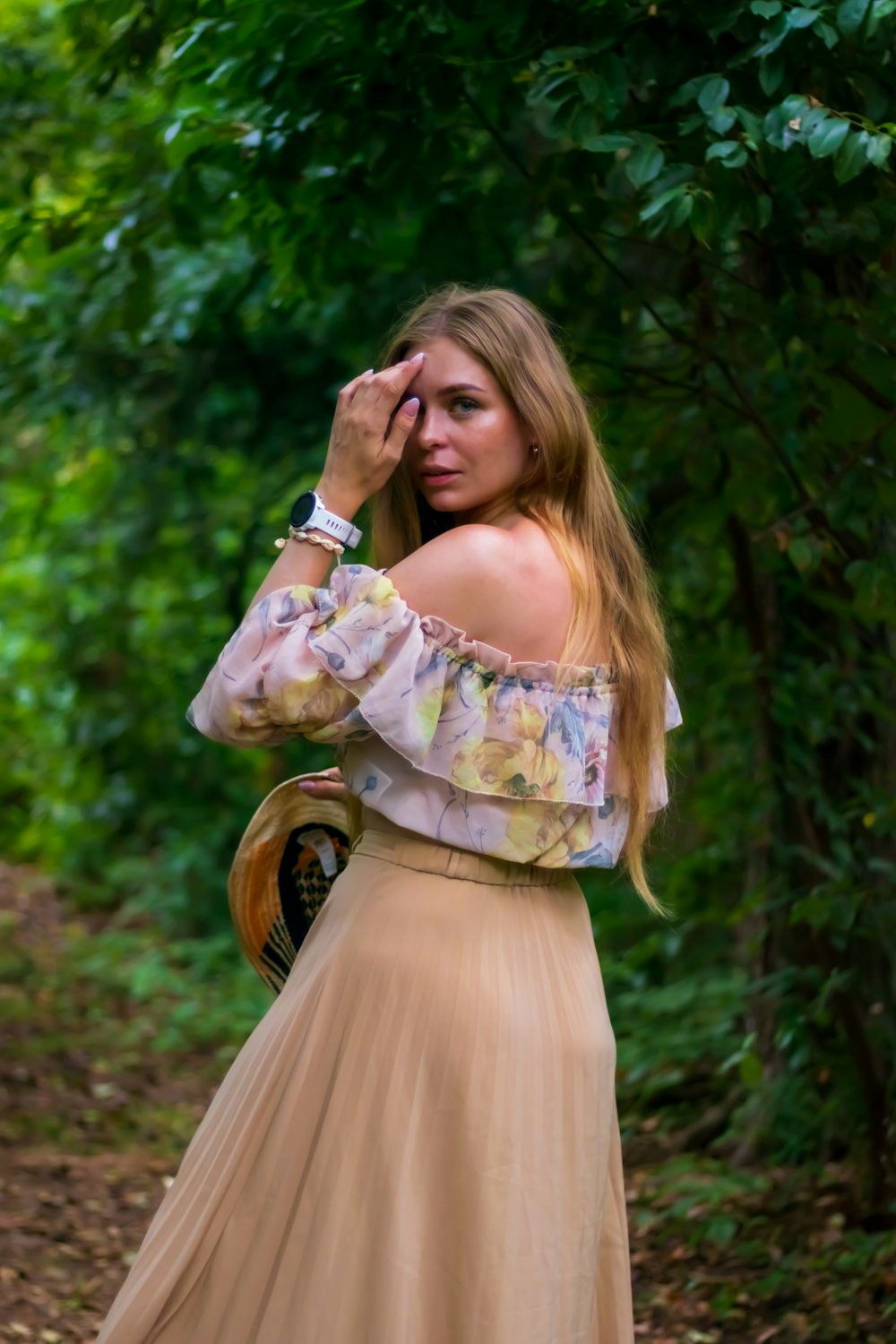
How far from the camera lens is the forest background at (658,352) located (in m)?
2.86

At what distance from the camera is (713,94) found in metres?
2.61

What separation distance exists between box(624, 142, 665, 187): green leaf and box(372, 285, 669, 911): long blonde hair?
37cm

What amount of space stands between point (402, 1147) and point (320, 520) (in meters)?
0.87

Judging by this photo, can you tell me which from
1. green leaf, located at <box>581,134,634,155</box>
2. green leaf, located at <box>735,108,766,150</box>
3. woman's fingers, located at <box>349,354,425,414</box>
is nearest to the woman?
woman's fingers, located at <box>349,354,425,414</box>

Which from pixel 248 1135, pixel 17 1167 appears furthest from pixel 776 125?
pixel 17 1167

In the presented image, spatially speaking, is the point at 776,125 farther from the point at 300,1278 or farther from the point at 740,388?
the point at 300,1278

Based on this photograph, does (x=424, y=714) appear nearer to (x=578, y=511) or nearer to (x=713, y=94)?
(x=578, y=511)

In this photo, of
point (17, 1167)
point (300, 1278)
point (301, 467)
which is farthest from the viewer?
point (301, 467)

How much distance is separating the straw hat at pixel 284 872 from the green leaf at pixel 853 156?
128 centimetres

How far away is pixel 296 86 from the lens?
3314mm

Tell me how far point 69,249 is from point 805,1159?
326 cm

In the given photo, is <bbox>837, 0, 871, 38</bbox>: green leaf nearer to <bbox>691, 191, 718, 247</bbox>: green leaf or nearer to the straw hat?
<bbox>691, 191, 718, 247</bbox>: green leaf

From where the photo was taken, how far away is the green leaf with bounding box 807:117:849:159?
2.44m

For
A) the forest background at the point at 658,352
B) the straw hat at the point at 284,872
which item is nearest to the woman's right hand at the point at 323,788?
the straw hat at the point at 284,872
